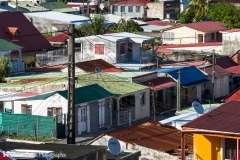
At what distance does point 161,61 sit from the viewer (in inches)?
1797

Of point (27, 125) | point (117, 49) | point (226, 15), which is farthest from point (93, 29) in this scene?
point (27, 125)

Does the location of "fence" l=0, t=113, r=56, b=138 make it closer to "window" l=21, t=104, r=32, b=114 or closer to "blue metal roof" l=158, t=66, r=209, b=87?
"window" l=21, t=104, r=32, b=114

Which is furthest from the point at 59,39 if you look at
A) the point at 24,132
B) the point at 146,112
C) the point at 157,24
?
the point at 24,132

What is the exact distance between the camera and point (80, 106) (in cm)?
3106

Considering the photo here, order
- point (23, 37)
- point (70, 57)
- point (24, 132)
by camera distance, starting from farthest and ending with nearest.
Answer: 1. point (23, 37)
2. point (24, 132)
3. point (70, 57)

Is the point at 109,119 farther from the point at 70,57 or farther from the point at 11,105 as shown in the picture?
the point at 70,57

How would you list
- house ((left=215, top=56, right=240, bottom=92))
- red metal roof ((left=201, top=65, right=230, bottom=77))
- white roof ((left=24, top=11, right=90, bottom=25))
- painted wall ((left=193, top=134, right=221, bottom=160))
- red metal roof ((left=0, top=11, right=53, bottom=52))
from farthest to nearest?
white roof ((left=24, top=11, right=90, bottom=25)), red metal roof ((left=0, top=11, right=53, bottom=52)), house ((left=215, top=56, right=240, bottom=92)), red metal roof ((left=201, top=65, right=230, bottom=77)), painted wall ((left=193, top=134, right=221, bottom=160))

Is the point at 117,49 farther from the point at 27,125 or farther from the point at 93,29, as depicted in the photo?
→ the point at 93,29

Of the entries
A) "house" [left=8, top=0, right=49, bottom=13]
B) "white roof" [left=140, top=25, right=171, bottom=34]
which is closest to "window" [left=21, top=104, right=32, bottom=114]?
"white roof" [left=140, top=25, right=171, bottom=34]

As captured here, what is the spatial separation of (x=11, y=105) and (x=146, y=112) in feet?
20.1

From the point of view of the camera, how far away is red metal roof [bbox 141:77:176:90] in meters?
37.2

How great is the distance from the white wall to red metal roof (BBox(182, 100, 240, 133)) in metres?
10.0

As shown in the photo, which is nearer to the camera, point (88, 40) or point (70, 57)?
point (70, 57)

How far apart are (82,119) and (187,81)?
8.69 metres
